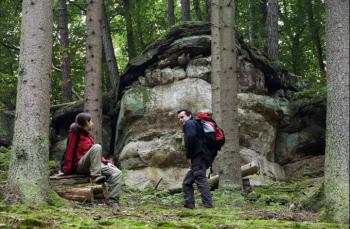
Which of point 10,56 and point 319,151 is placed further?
point 10,56

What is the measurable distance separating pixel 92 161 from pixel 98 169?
0.56ft

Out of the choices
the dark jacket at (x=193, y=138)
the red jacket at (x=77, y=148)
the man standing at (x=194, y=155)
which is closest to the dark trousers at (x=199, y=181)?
the man standing at (x=194, y=155)

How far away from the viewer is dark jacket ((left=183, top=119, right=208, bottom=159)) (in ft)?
29.3

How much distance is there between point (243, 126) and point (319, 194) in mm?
8431

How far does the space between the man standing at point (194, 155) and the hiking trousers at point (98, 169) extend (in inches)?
52.0

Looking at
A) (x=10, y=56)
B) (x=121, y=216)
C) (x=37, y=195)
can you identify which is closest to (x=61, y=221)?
(x=121, y=216)

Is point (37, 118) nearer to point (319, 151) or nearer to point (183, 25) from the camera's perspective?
point (183, 25)

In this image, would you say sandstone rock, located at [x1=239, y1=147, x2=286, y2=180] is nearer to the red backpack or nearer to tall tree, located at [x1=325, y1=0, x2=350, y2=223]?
the red backpack

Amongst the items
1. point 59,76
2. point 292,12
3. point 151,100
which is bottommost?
point 151,100

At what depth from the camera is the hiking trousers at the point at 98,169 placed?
8430 millimetres

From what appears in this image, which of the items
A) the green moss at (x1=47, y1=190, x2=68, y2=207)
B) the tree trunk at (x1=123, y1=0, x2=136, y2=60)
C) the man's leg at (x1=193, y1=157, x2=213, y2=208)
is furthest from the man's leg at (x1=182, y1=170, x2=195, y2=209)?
the tree trunk at (x1=123, y1=0, x2=136, y2=60)

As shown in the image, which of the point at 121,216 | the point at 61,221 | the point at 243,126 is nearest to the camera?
the point at 61,221

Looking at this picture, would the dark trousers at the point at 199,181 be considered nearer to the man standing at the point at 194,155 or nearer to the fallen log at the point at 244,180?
the man standing at the point at 194,155

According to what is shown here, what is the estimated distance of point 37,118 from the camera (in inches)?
283
